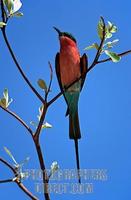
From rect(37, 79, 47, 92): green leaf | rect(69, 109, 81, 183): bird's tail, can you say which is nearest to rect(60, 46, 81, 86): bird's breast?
rect(69, 109, 81, 183): bird's tail

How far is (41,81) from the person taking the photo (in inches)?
33.9

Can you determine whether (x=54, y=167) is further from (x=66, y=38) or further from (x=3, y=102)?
(x=66, y=38)

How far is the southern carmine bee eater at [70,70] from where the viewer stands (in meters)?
1.13

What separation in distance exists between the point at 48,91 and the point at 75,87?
393 millimetres

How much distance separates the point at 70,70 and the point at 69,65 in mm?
38

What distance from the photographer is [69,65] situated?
133 centimetres

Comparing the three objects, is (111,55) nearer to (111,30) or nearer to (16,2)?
(111,30)

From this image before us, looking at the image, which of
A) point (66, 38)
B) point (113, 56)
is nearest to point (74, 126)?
point (113, 56)

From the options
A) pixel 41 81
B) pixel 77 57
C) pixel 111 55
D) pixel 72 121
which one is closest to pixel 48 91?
pixel 41 81

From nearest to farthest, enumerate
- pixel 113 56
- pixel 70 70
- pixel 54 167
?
pixel 113 56 < pixel 54 167 < pixel 70 70

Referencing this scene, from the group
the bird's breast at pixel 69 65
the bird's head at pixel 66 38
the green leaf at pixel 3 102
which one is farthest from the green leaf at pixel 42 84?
the bird's head at pixel 66 38

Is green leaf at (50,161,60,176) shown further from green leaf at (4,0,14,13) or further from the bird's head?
the bird's head

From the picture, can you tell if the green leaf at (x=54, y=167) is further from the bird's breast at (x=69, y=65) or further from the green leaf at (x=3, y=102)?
the bird's breast at (x=69, y=65)

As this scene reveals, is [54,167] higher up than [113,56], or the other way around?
[113,56]
